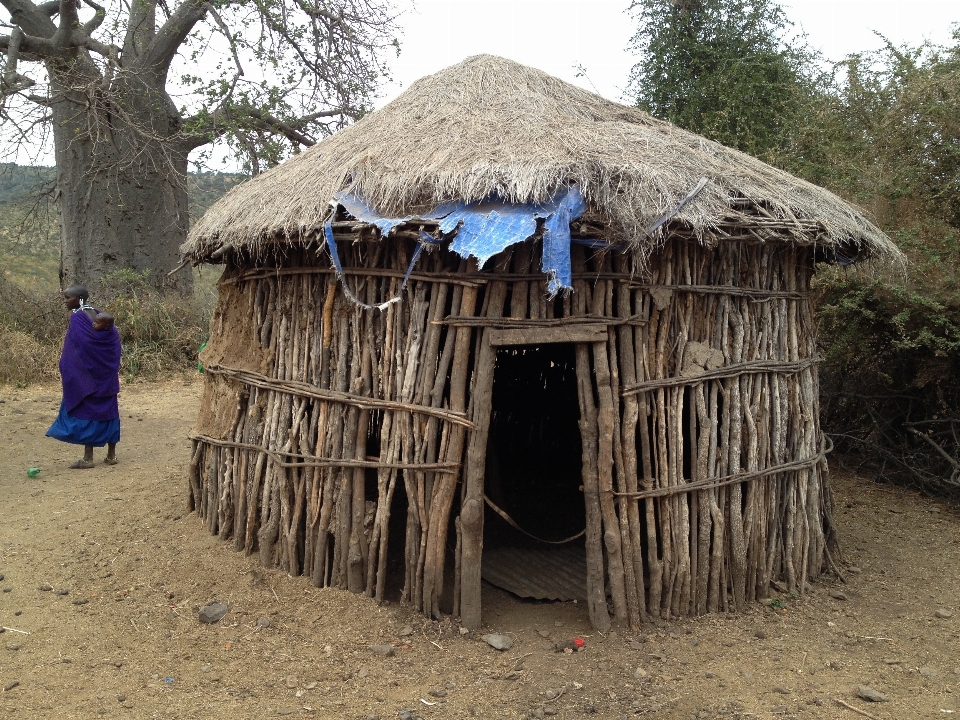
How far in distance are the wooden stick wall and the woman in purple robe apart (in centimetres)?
268

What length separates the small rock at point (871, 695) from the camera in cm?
370

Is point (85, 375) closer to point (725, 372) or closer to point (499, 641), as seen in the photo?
point (499, 641)

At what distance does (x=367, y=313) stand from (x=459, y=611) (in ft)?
5.82

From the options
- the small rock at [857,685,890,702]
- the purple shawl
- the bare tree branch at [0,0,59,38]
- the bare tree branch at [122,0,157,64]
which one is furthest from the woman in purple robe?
the bare tree branch at [0,0,59,38]

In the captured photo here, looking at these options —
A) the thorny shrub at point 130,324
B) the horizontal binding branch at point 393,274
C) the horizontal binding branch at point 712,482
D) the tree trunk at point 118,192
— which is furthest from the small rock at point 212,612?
the tree trunk at point 118,192

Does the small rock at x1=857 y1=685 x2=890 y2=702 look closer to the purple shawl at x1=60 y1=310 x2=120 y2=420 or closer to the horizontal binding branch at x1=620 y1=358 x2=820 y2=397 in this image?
the horizontal binding branch at x1=620 y1=358 x2=820 y2=397

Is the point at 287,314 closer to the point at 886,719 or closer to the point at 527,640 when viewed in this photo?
the point at 527,640

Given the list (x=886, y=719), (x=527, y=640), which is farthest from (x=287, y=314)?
(x=886, y=719)

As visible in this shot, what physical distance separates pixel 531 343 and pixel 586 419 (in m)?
0.51

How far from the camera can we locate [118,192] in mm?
12344

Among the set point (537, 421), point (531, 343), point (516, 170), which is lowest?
point (537, 421)

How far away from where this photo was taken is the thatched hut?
165 inches

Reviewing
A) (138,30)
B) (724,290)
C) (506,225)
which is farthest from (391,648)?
(138,30)

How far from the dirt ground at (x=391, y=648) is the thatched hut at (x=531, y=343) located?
0.78 feet
